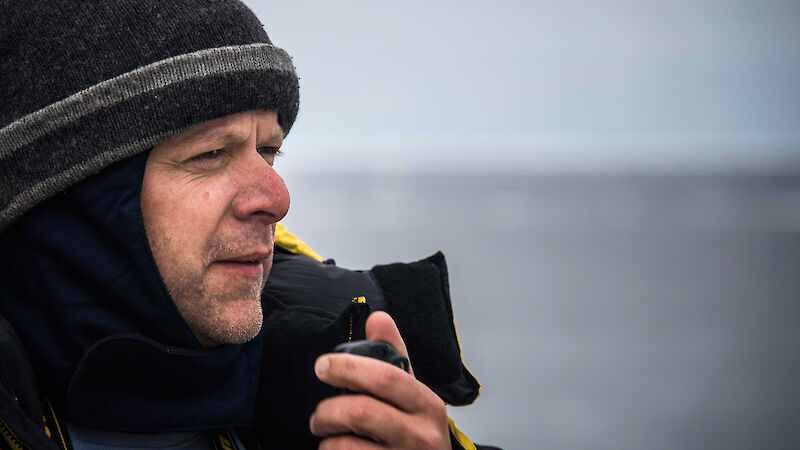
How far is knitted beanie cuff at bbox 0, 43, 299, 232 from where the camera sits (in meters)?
1.11

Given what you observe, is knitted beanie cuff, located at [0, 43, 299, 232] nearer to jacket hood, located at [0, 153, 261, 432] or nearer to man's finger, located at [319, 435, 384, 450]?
jacket hood, located at [0, 153, 261, 432]

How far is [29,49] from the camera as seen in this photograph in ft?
3.68

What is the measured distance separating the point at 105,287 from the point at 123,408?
225 millimetres

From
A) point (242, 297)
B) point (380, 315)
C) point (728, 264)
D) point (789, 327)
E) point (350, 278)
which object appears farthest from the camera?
point (728, 264)

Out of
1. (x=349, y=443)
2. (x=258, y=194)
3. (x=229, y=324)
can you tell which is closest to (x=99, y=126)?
(x=258, y=194)

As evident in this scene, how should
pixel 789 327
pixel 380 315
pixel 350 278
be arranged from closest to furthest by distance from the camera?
pixel 380 315 < pixel 350 278 < pixel 789 327

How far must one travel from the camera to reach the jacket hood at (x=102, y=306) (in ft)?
3.73

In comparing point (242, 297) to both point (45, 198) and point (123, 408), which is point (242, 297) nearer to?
point (123, 408)

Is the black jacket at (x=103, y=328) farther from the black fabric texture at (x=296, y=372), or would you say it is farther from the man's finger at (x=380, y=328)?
the man's finger at (x=380, y=328)

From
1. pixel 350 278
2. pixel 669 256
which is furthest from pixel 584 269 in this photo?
pixel 350 278

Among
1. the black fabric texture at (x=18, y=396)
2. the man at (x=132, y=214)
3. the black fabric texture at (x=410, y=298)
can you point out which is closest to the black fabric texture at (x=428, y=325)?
the black fabric texture at (x=410, y=298)

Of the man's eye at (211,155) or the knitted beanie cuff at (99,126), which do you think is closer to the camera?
the knitted beanie cuff at (99,126)

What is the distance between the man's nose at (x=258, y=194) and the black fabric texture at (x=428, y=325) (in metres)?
0.51

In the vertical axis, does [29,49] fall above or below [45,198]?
above
